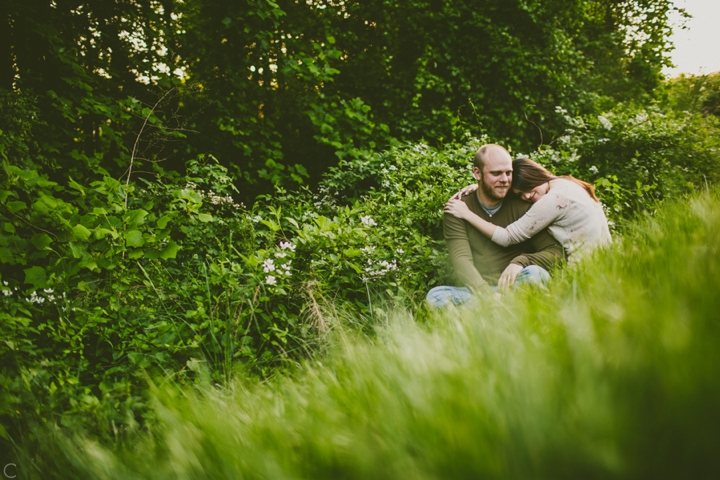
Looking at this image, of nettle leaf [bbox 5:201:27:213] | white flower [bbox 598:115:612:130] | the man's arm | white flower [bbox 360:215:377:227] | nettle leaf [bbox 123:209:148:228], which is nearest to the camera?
nettle leaf [bbox 5:201:27:213]

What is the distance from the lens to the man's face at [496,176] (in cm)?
326

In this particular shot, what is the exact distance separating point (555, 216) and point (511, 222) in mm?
438

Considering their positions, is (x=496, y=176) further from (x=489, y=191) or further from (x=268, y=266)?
(x=268, y=266)

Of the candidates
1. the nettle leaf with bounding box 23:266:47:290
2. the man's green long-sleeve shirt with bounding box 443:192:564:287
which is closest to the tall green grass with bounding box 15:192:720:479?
the nettle leaf with bounding box 23:266:47:290

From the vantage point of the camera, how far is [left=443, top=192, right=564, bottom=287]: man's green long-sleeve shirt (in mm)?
3150

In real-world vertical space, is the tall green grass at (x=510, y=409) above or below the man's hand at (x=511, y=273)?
above

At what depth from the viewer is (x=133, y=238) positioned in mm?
2525

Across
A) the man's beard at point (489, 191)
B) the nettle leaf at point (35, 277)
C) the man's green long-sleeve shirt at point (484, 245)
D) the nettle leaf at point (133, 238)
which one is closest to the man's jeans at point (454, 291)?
the man's green long-sleeve shirt at point (484, 245)

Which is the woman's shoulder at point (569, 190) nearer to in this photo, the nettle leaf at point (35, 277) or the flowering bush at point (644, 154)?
the flowering bush at point (644, 154)

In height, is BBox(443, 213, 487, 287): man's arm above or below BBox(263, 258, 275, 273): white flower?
below

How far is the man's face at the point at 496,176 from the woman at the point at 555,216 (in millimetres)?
133

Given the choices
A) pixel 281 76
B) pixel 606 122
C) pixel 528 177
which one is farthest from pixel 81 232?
pixel 606 122

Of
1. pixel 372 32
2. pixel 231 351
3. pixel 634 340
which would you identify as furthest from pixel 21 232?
pixel 372 32

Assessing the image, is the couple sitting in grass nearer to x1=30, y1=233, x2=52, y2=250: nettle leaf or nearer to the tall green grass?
the tall green grass
